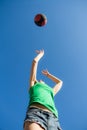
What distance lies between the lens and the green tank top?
2.48 metres

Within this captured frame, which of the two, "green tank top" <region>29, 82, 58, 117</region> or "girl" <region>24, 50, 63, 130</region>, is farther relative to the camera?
"green tank top" <region>29, 82, 58, 117</region>

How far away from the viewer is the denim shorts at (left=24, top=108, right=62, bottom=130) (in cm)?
223

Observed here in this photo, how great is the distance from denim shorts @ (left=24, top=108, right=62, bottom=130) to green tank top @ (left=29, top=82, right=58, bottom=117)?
0.10 meters

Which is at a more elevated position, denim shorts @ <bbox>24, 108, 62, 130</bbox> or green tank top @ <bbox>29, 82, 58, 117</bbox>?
green tank top @ <bbox>29, 82, 58, 117</bbox>

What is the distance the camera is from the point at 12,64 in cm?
386

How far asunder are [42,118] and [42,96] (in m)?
0.31

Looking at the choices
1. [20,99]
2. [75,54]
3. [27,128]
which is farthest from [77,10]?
[27,128]

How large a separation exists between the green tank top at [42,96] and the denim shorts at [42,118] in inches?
3.8

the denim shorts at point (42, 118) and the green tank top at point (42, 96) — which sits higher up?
the green tank top at point (42, 96)

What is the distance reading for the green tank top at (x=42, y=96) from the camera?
2.48 m

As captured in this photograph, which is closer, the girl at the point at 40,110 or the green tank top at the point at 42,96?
the girl at the point at 40,110

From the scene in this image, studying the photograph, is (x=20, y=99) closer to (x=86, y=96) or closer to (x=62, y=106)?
(x=62, y=106)

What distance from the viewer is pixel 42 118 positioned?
2283 millimetres

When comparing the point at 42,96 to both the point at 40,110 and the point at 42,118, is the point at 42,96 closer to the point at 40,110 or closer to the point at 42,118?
the point at 40,110
